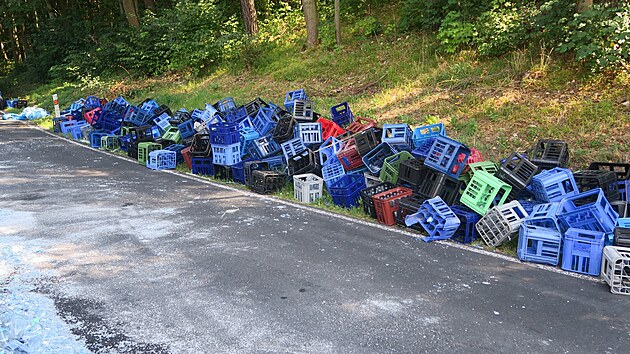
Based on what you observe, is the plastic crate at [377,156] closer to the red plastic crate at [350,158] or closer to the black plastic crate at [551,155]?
the red plastic crate at [350,158]

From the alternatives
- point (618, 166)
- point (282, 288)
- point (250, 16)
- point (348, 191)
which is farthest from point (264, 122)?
point (250, 16)

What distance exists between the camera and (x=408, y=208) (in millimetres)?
7492

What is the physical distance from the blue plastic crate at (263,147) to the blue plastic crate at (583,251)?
6.10 m

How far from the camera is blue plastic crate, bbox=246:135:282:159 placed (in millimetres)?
10547

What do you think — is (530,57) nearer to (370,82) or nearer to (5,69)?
(370,82)

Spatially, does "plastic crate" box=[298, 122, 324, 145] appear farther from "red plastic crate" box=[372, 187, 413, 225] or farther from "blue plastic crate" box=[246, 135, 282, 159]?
"red plastic crate" box=[372, 187, 413, 225]

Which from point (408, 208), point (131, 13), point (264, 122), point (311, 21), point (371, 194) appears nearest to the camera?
point (408, 208)

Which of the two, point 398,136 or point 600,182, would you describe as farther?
point 398,136

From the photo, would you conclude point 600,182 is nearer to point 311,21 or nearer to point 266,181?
point 266,181

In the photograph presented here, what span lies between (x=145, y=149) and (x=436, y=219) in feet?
27.3

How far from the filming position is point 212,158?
11.2 meters

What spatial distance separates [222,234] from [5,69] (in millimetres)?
44249

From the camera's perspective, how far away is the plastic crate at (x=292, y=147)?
10086 millimetres

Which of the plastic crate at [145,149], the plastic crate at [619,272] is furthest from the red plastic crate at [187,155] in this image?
the plastic crate at [619,272]
